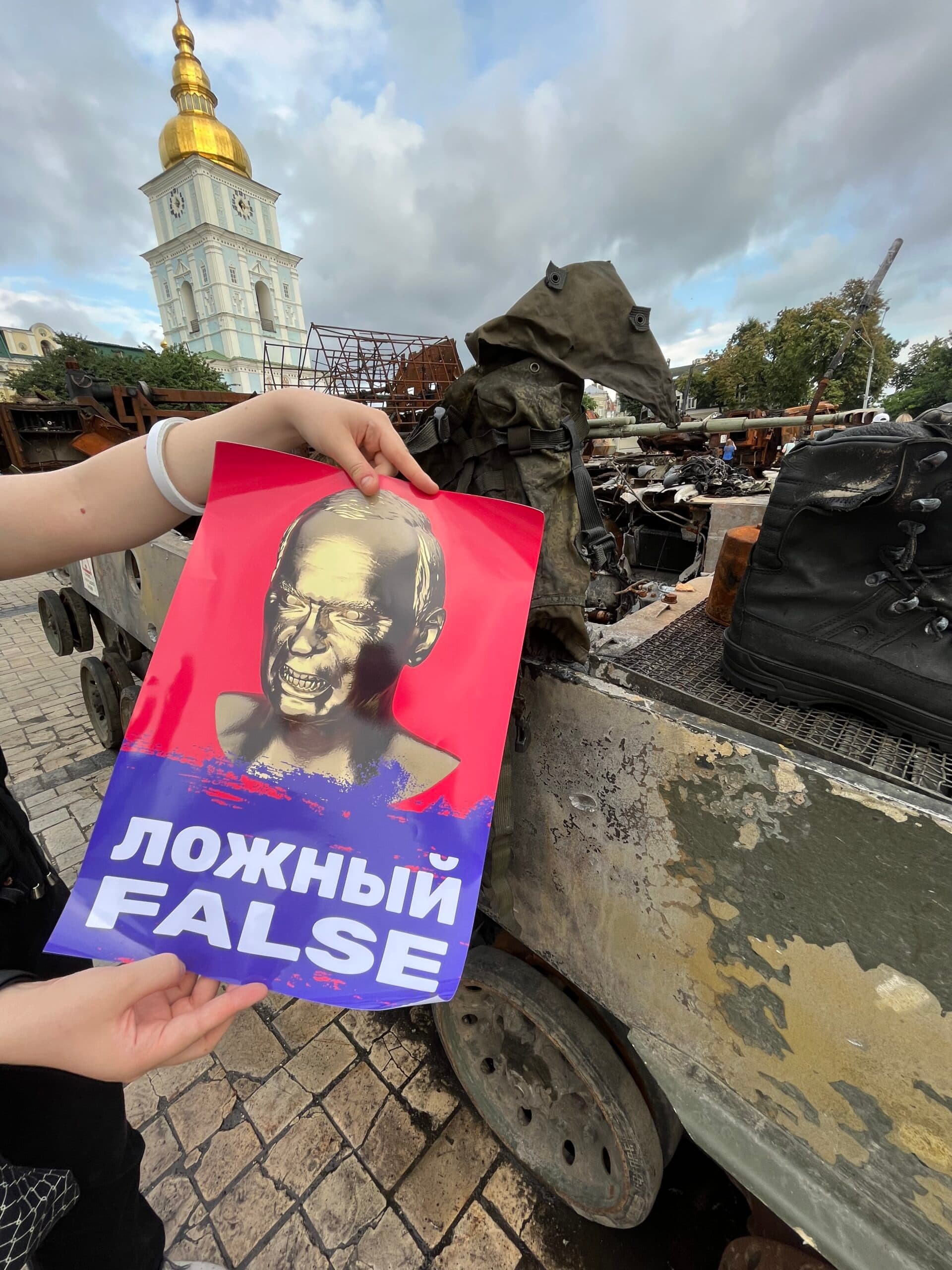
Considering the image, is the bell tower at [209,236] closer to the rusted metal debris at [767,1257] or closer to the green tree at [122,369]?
the green tree at [122,369]

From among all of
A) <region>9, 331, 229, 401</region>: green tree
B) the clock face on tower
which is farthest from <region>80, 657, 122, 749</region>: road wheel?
the clock face on tower

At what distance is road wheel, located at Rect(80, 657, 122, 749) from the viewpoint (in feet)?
12.9

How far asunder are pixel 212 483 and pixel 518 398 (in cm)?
78

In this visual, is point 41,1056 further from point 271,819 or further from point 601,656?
point 601,656

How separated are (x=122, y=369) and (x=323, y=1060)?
31099 mm

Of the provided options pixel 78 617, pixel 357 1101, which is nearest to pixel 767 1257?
pixel 357 1101

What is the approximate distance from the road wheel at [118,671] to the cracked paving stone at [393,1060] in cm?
292

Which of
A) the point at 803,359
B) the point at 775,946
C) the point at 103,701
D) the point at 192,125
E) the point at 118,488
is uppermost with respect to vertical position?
the point at 192,125

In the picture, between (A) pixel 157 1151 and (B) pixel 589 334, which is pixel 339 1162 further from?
(B) pixel 589 334

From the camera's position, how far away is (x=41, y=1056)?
2.05ft

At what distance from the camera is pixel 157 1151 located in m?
1.78

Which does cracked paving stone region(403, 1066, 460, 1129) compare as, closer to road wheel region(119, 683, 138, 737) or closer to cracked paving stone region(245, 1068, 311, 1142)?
cracked paving stone region(245, 1068, 311, 1142)

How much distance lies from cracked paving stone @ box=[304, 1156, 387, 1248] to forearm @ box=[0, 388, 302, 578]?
2006mm

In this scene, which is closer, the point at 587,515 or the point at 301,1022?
the point at 587,515
